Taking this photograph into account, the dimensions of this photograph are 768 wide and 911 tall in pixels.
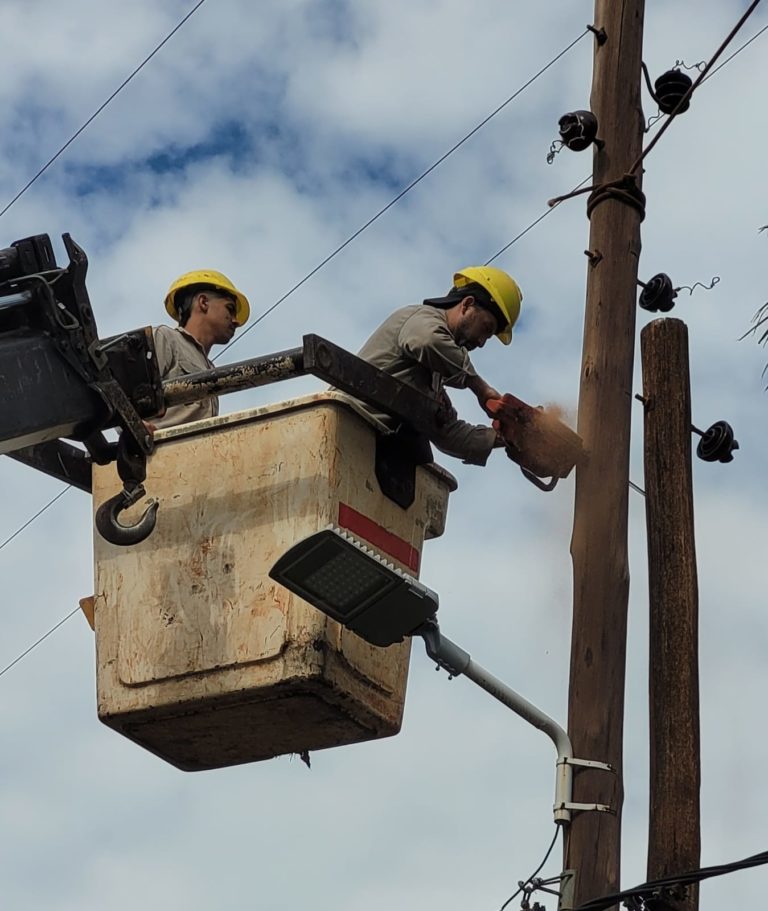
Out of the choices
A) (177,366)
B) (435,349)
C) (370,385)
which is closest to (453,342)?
(435,349)

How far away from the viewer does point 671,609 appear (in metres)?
7.93

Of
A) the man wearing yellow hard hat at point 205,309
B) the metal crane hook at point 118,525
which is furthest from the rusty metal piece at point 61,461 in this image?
the man wearing yellow hard hat at point 205,309

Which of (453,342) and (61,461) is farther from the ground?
(453,342)

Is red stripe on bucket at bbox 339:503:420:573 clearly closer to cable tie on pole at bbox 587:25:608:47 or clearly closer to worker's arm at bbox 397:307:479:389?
worker's arm at bbox 397:307:479:389

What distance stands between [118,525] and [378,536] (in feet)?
2.94

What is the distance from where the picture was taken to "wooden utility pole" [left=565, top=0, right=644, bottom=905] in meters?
7.48

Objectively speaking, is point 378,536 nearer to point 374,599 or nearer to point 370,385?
point 370,385

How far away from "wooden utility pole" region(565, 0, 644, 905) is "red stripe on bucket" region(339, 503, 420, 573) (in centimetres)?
58

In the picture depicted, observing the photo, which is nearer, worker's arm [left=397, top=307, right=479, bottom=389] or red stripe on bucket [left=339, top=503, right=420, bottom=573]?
red stripe on bucket [left=339, top=503, right=420, bottom=573]

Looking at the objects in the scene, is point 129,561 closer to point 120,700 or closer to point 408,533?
point 120,700

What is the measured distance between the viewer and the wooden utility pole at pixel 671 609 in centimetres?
745

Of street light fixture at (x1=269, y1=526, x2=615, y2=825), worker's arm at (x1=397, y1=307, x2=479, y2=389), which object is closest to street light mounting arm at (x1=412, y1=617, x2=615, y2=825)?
street light fixture at (x1=269, y1=526, x2=615, y2=825)

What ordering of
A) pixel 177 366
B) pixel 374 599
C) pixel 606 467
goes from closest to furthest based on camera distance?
pixel 374 599 → pixel 606 467 → pixel 177 366

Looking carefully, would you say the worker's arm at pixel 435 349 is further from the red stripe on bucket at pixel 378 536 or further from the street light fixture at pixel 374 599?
the street light fixture at pixel 374 599
